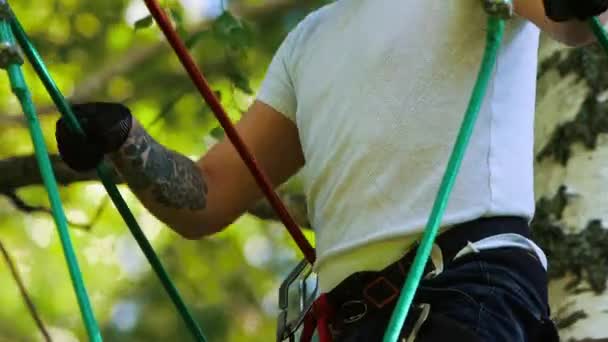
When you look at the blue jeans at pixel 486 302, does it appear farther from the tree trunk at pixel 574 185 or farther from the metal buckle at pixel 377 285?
the tree trunk at pixel 574 185

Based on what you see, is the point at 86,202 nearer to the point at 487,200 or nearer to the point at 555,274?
the point at 555,274

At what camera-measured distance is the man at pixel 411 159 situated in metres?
1.30

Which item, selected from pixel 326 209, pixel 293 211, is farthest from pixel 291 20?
pixel 326 209

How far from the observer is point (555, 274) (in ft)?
6.04

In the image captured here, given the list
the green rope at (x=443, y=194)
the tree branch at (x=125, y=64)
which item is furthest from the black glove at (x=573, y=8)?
the tree branch at (x=125, y=64)

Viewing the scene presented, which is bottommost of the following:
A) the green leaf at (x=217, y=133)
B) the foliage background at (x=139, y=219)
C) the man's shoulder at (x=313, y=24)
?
the foliage background at (x=139, y=219)

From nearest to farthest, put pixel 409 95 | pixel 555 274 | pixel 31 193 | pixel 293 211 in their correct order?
1. pixel 409 95
2. pixel 555 274
3. pixel 293 211
4. pixel 31 193

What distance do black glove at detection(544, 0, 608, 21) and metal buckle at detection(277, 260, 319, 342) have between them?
51cm

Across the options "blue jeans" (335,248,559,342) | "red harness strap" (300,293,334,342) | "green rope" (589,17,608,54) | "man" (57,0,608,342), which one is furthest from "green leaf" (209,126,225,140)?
"green rope" (589,17,608,54)

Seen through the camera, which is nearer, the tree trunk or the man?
the man

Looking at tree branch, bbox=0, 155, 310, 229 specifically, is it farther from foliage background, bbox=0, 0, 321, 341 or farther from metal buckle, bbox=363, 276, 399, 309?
metal buckle, bbox=363, 276, 399, 309

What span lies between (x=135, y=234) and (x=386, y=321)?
1.09 ft

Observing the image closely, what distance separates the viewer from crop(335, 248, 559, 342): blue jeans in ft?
4.10

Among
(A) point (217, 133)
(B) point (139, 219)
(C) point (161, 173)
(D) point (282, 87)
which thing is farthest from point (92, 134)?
(B) point (139, 219)
